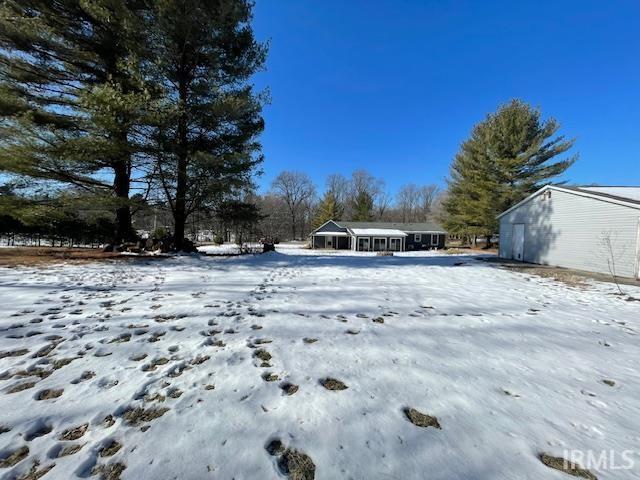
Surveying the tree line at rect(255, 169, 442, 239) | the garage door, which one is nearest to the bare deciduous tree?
the tree line at rect(255, 169, 442, 239)

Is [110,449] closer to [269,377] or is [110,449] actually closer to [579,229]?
[269,377]

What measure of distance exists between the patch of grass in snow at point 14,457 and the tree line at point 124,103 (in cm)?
864

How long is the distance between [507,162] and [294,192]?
3644cm

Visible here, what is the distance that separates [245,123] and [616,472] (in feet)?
39.4

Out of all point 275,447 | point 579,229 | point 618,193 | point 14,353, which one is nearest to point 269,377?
point 275,447

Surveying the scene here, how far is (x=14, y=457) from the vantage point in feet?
4.96

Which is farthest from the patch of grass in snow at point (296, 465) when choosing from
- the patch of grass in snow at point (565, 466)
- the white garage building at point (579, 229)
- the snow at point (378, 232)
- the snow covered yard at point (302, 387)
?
the snow at point (378, 232)

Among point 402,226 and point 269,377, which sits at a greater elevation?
point 402,226

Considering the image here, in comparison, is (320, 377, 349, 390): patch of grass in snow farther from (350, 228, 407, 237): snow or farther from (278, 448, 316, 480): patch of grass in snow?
(350, 228, 407, 237): snow

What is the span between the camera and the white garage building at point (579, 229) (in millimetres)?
9367

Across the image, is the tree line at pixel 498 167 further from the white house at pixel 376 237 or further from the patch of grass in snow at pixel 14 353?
the patch of grass in snow at pixel 14 353

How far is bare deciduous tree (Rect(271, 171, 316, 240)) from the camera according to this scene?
167 feet

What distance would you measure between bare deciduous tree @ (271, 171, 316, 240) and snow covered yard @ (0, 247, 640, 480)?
4704 cm

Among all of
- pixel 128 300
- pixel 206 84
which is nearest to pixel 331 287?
pixel 128 300
